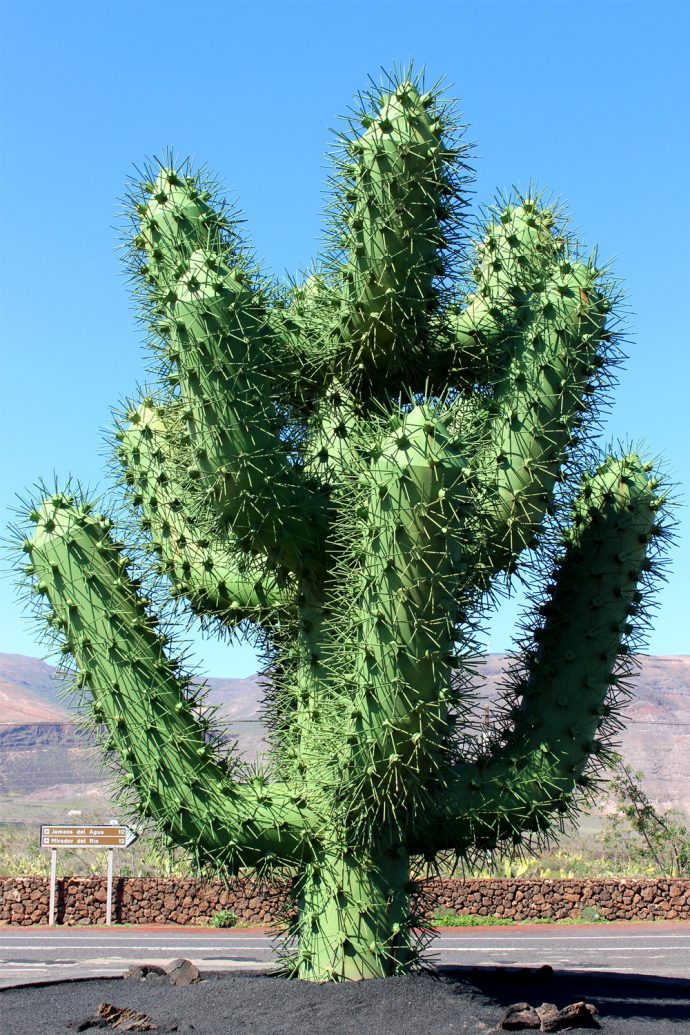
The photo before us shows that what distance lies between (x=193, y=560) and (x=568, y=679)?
2.60 metres

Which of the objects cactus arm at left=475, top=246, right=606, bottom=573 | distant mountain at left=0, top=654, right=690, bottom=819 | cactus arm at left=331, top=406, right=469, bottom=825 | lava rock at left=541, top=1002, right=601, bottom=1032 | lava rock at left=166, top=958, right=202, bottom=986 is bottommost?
lava rock at left=541, top=1002, right=601, bottom=1032

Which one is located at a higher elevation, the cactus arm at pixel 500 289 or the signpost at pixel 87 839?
the cactus arm at pixel 500 289

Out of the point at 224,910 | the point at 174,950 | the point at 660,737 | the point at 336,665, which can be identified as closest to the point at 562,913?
the point at 224,910

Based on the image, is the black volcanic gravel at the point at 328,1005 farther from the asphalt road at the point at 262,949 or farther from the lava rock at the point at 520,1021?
the asphalt road at the point at 262,949

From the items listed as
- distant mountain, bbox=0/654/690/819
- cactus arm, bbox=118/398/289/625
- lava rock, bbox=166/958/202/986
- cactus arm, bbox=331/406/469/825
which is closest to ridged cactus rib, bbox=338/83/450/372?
cactus arm, bbox=331/406/469/825

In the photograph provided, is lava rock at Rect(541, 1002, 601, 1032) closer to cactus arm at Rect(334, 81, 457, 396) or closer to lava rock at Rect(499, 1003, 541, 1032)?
lava rock at Rect(499, 1003, 541, 1032)

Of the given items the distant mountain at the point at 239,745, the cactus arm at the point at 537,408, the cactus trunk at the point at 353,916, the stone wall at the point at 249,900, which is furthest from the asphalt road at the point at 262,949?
the distant mountain at the point at 239,745

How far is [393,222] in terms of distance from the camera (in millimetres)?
6789

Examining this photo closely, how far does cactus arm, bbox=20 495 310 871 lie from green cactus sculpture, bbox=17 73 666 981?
0.6 inches

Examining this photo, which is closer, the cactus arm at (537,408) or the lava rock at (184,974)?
the cactus arm at (537,408)

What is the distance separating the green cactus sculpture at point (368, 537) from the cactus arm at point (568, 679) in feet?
0.06

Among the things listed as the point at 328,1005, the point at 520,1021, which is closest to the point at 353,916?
the point at 328,1005

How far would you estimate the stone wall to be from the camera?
1894 cm

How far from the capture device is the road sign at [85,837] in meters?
18.5
